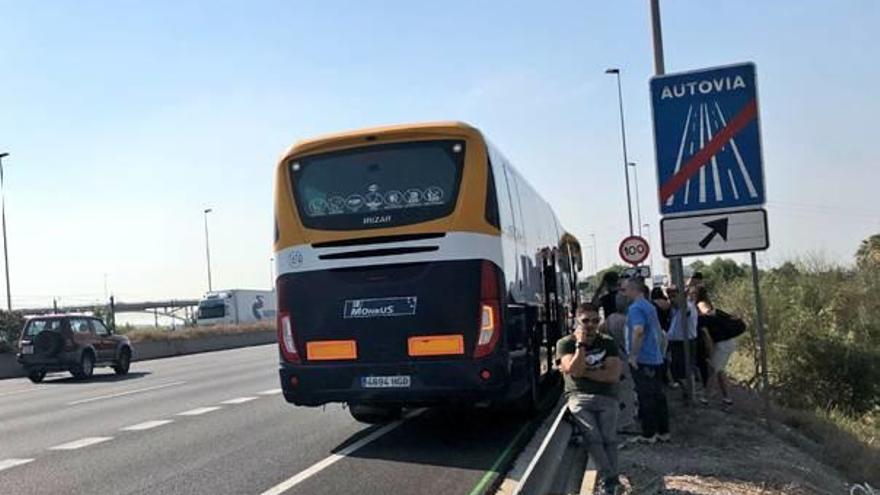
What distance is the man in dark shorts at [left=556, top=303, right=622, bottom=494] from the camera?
731cm

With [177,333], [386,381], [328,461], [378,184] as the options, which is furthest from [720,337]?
[177,333]

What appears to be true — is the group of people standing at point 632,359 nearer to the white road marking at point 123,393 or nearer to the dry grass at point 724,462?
the dry grass at point 724,462

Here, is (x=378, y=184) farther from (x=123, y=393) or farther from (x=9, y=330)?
(x=9, y=330)

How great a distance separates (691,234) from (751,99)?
1522mm

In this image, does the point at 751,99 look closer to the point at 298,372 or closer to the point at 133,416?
the point at 298,372

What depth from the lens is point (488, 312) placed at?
30.5 feet

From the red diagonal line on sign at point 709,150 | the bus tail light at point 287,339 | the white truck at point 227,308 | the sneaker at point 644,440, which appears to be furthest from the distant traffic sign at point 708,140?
the white truck at point 227,308

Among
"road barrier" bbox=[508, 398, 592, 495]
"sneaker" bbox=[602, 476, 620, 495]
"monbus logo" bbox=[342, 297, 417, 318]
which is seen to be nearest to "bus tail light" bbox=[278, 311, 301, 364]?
"monbus logo" bbox=[342, 297, 417, 318]

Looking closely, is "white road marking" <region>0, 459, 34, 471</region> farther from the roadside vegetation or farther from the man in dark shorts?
the roadside vegetation

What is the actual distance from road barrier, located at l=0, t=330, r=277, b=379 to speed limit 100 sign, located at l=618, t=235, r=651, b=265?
20.5 meters

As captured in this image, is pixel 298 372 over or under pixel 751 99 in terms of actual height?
under

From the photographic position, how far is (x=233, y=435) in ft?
37.7

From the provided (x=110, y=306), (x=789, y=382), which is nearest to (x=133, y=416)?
(x=789, y=382)

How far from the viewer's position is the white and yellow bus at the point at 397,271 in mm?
9320
